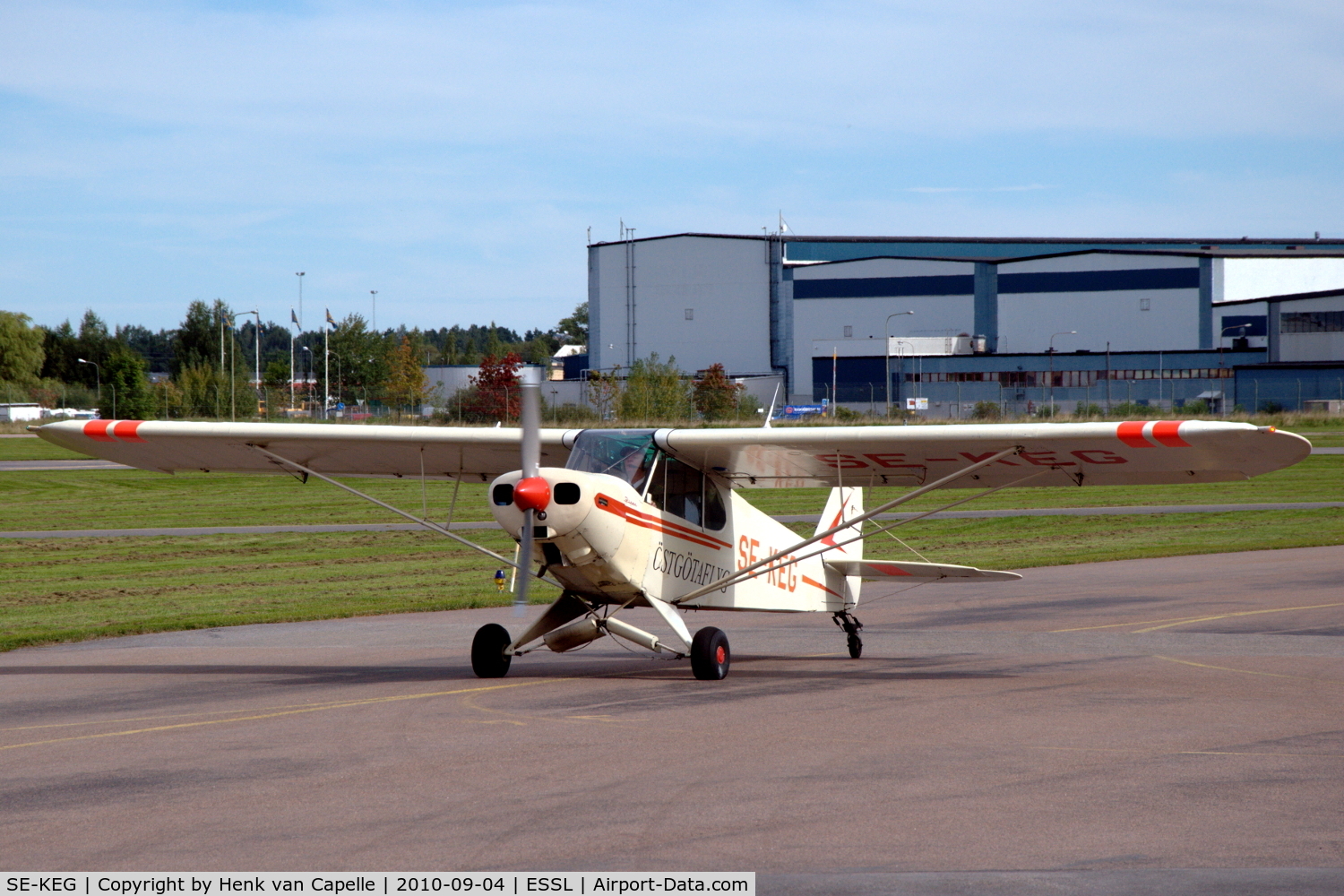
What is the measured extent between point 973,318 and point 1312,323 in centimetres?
2208

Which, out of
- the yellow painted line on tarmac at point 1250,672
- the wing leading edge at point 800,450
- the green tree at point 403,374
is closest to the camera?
the yellow painted line on tarmac at point 1250,672

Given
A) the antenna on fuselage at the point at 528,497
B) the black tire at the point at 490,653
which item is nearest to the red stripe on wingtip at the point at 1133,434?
the antenna on fuselage at the point at 528,497

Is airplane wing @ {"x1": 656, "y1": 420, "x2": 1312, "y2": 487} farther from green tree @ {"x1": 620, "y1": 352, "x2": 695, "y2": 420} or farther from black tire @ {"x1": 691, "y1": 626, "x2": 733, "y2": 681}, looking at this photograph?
green tree @ {"x1": 620, "y1": 352, "x2": 695, "y2": 420}

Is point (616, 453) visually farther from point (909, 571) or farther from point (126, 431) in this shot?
point (126, 431)

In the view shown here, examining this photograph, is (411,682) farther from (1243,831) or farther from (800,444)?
(1243,831)

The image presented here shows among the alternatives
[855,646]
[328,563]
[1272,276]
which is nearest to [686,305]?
[1272,276]

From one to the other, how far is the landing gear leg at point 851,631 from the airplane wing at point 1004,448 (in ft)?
5.73

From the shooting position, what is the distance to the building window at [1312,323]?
80562 millimetres

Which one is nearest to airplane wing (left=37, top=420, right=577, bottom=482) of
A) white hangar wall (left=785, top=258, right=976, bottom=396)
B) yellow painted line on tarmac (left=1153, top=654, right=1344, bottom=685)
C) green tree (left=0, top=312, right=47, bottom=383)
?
yellow painted line on tarmac (left=1153, top=654, right=1344, bottom=685)

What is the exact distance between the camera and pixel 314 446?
16.2 meters

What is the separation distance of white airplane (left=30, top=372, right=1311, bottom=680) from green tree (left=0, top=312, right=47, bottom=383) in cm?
10268

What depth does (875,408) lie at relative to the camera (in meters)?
88.4

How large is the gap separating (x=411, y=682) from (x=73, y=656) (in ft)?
16.5

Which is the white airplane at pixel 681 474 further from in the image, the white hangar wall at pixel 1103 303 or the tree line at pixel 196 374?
the white hangar wall at pixel 1103 303
